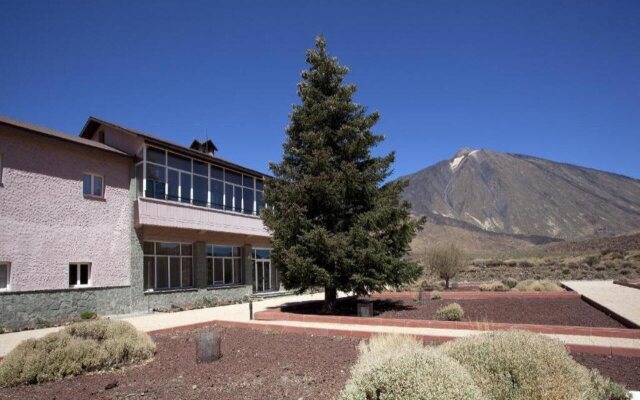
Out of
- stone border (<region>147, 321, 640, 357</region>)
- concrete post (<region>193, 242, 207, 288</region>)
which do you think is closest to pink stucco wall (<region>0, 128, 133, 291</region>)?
concrete post (<region>193, 242, 207, 288</region>)

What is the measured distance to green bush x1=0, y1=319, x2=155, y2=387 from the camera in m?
7.99

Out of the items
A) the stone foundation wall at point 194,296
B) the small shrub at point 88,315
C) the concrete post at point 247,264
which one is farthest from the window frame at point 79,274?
the concrete post at point 247,264

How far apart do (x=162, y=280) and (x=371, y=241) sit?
11583 mm

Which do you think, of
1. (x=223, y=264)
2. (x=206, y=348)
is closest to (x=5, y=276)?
(x=206, y=348)

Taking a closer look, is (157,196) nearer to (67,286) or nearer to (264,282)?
(67,286)

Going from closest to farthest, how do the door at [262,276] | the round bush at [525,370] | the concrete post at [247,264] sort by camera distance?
the round bush at [525,370] < the concrete post at [247,264] < the door at [262,276]

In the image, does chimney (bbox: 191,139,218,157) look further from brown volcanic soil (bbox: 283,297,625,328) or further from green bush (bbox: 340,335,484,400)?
green bush (bbox: 340,335,484,400)

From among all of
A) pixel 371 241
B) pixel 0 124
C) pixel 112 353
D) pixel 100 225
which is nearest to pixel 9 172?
pixel 0 124

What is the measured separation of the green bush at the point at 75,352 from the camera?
7992 millimetres

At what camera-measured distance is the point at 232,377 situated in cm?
766

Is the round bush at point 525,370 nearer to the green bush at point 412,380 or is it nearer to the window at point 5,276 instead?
the green bush at point 412,380

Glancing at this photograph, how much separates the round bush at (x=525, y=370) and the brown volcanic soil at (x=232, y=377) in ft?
7.96

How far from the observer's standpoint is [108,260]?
63.3ft

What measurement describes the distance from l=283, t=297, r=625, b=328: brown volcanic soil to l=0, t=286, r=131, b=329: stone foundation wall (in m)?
7.11
